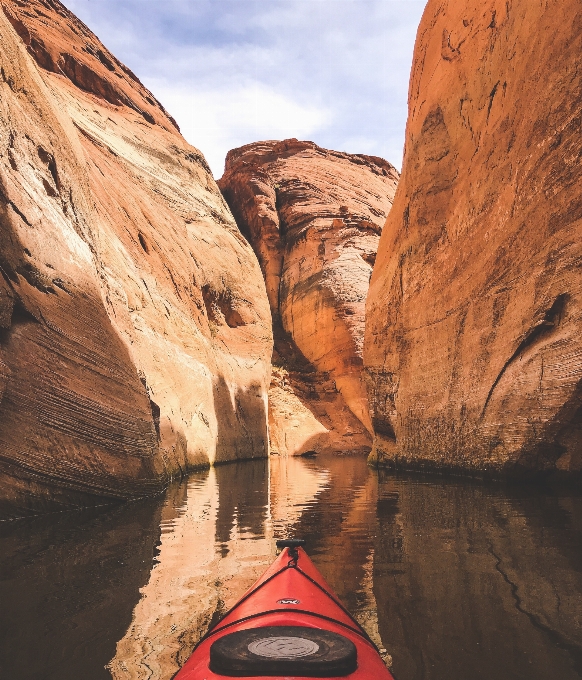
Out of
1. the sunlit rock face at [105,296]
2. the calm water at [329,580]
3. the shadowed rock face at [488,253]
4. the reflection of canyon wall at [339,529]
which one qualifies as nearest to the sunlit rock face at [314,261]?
the sunlit rock face at [105,296]

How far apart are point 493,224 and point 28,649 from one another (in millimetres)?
10238

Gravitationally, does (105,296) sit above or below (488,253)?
below

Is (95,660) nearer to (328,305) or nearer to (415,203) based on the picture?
(415,203)

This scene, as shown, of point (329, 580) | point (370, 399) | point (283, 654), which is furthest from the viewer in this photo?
point (370, 399)

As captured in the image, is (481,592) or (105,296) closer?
(481,592)

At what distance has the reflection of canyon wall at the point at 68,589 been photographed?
2654 millimetres

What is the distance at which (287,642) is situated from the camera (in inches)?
74.9

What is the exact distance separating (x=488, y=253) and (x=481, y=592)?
8.19 metres

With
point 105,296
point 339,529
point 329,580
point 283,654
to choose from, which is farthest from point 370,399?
point 283,654

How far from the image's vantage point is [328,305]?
3169cm

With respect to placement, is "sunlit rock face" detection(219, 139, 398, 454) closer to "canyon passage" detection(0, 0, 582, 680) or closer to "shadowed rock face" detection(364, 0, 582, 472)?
"canyon passage" detection(0, 0, 582, 680)

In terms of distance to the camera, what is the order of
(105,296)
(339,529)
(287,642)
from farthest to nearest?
(105,296) → (339,529) → (287,642)

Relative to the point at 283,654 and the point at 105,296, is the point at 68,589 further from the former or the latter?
the point at 105,296

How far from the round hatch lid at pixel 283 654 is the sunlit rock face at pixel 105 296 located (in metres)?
5.11
